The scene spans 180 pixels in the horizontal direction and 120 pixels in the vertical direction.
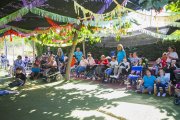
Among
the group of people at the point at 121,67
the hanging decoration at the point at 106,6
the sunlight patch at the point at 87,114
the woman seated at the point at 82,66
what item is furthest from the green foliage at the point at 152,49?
the sunlight patch at the point at 87,114

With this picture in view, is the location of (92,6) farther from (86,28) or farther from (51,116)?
(86,28)

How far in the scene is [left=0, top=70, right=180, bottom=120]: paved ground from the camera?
22.4 feet

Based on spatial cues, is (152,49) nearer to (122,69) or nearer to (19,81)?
(122,69)

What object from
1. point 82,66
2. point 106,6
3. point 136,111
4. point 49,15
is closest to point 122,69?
point 82,66

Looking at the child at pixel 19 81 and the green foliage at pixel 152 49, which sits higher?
the green foliage at pixel 152 49

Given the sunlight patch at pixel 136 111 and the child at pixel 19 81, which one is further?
the child at pixel 19 81

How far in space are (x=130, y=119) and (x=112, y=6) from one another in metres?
3.86

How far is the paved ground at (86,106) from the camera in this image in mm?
6820

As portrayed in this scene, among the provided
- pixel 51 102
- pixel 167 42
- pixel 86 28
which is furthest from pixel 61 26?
pixel 167 42

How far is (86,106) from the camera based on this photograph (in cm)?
802

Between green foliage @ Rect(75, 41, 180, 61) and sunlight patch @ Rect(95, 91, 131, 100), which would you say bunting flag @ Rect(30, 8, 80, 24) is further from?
green foliage @ Rect(75, 41, 180, 61)

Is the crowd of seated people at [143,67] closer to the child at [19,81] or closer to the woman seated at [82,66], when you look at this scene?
the woman seated at [82,66]

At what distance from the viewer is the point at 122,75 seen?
1287 centimetres

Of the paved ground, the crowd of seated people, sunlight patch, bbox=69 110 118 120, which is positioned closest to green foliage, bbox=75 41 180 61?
the crowd of seated people
